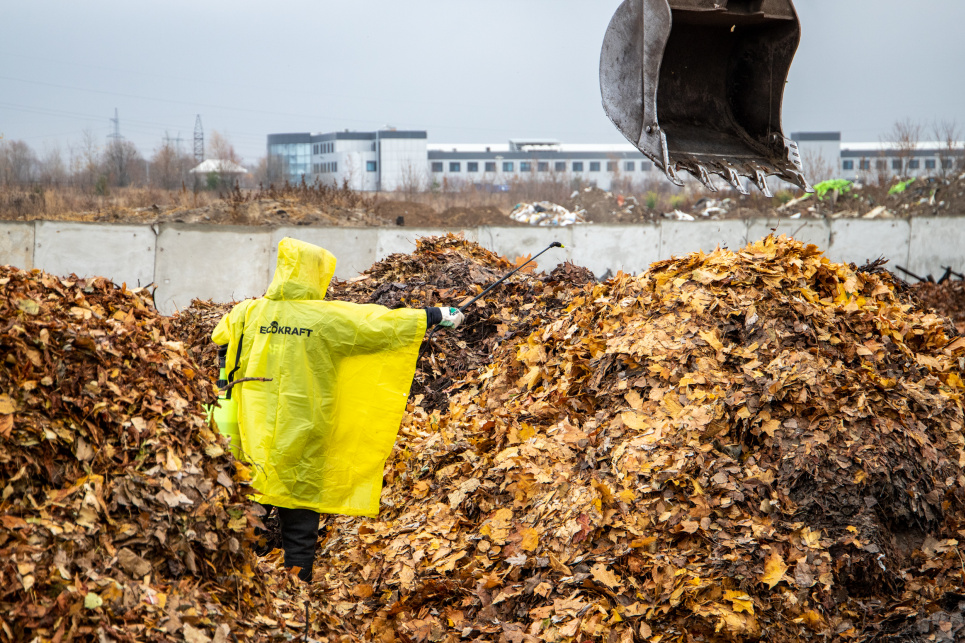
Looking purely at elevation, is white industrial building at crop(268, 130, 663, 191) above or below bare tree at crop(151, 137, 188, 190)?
above

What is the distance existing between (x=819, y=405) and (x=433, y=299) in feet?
14.1

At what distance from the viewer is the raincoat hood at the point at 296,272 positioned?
14.1ft

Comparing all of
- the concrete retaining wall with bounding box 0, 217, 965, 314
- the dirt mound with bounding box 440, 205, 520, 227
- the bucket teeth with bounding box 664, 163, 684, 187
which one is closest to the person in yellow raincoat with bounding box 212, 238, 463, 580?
the bucket teeth with bounding box 664, 163, 684, 187

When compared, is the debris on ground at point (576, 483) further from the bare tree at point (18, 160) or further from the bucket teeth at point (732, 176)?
the bare tree at point (18, 160)

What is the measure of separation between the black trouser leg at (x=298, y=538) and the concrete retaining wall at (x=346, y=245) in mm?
6028

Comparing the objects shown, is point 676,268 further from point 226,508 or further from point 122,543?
point 122,543

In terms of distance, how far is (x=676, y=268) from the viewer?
5.85 metres

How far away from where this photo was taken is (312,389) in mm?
4219

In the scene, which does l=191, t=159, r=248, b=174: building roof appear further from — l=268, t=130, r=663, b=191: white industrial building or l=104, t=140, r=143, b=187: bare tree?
l=268, t=130, r=663, b=191: white industrial building

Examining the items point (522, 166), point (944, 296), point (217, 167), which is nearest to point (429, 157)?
point (522, 166)

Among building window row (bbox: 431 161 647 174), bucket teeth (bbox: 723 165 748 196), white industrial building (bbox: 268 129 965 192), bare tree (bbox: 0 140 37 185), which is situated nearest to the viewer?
bucket teeth (bbox: 723 165 748 196)

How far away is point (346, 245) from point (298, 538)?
9399mm

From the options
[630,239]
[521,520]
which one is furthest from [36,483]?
[630,239]

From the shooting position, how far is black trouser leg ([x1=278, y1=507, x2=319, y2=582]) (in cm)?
427
